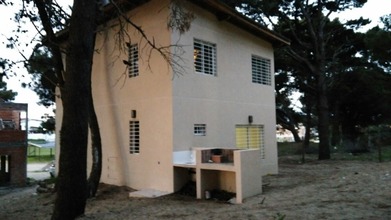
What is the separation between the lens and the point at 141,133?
40.7 feet

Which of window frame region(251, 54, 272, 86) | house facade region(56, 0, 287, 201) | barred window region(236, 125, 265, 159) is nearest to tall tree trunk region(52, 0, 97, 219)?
house facade region(56, 0, 287, 201)

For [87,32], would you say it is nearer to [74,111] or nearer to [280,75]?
[74,111]

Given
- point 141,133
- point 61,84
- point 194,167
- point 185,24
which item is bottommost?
point 194,167

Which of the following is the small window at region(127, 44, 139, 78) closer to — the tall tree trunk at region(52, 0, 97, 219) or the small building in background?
the tall tree trunk at region(52, 0, 97, 219)

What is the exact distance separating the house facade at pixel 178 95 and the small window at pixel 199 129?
33mm

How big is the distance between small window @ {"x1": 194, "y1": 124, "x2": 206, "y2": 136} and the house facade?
33mm

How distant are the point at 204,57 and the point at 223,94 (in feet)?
4.98

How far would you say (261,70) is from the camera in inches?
624

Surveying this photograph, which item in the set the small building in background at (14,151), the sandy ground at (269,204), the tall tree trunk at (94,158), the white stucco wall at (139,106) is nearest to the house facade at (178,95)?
the white stucco wall at (139,106)

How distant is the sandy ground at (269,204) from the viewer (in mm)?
7152

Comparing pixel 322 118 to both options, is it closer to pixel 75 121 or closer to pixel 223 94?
→ pixel 223 94

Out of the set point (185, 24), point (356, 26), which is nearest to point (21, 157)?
point (185, 24)

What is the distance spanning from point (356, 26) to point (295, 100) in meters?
15.1

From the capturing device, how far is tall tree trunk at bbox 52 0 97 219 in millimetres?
7906
